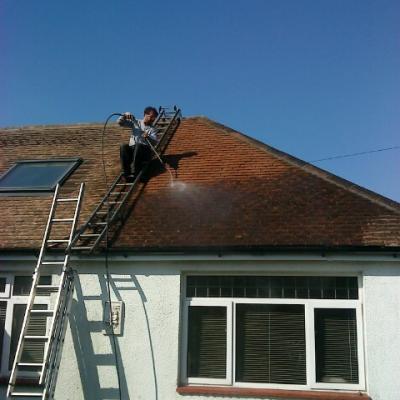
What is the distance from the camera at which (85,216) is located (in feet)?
28.2

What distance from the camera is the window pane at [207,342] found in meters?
7.21

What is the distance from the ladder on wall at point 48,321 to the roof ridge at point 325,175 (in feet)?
12.2

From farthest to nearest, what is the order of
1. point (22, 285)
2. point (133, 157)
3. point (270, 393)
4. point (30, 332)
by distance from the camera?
point (133, 157), point (22, 285), point (30, 332), point (270, 393)

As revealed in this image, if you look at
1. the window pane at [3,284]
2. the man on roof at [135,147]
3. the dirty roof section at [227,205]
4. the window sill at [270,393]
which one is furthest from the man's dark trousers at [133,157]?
the window sill at [270,393]

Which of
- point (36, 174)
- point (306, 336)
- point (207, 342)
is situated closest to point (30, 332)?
point (207, 342)

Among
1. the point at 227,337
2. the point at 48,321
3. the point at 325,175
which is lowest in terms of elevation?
the point at 227,337

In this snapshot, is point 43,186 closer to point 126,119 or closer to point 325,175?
point 126,119

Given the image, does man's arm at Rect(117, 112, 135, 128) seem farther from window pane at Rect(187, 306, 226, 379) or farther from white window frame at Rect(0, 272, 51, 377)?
window pane at Rect(187, 306, 226, 379)

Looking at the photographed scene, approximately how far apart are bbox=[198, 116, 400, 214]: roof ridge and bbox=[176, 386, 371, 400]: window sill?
8.50ft

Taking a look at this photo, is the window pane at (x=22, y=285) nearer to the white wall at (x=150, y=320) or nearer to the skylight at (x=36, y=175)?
the white wall at (x=150, y=320)

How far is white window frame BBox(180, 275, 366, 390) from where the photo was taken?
22.5 feet

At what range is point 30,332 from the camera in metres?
7.79

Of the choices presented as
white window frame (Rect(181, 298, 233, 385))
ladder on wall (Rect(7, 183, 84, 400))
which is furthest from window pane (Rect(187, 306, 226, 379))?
ladder on wall (Rect(7, 183, 84, 400))

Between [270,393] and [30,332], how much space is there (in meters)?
3.54
